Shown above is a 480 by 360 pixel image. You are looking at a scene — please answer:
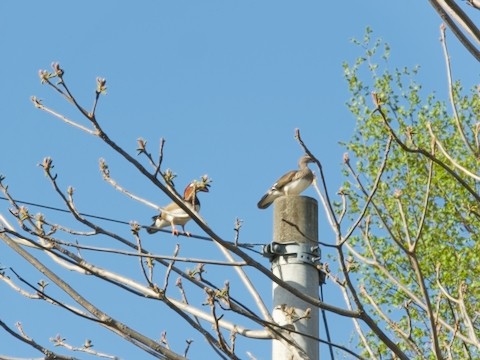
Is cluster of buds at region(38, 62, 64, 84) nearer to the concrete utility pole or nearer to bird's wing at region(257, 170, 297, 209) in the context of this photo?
the concrete utility pole

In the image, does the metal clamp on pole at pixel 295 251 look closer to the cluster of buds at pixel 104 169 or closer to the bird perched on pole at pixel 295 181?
the cluster of buds at pixel 104 169

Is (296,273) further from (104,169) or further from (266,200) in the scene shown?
(266,200)

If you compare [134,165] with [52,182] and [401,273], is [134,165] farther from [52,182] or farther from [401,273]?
[401,273]

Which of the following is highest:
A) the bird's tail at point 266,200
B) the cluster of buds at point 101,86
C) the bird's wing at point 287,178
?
Result: the bird's wing at point 287,178

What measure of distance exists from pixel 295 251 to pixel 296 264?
6 cm

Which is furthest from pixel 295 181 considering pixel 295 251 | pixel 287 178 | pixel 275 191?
pixel 295 251

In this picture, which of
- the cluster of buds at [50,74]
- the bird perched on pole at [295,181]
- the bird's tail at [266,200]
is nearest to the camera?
the cluster of buds at [50,74]

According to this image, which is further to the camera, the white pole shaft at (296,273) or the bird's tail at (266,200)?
the bird's tail at (266,200)

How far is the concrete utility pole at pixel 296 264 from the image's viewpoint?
387cm

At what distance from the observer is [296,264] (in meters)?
4.11

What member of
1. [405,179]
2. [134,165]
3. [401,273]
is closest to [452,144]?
[405,179]

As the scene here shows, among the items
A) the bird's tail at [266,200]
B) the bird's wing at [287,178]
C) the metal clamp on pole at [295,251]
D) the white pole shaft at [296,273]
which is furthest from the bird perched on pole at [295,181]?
the metal clamp on pole at [295,251]

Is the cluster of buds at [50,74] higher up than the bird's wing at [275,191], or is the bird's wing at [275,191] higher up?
the bird's wing at [275,191]

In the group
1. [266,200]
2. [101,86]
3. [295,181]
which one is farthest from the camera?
[295,181]
